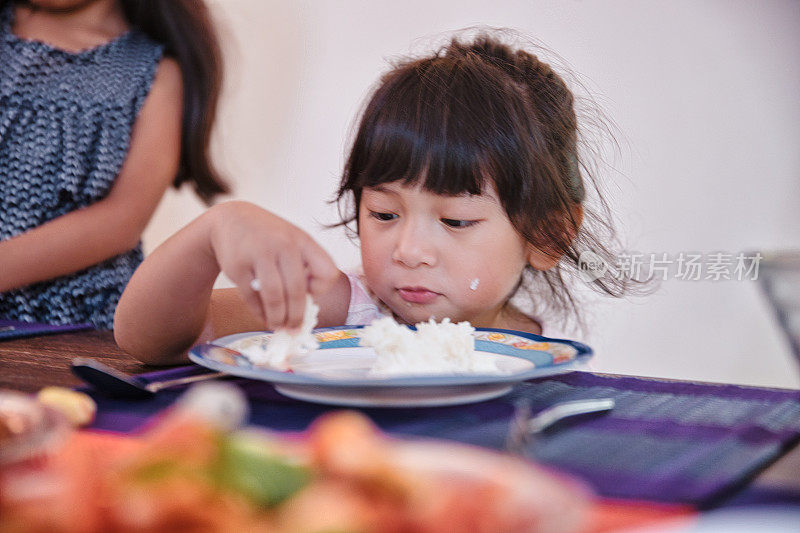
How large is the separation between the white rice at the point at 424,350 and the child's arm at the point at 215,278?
0.26 feet

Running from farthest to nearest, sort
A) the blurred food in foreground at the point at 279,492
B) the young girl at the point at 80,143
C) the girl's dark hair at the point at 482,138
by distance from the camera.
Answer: the young girl at the point at 80,143 → the girl's dark hair at the point at 482,138 → the blurred food in foreground at the point at 279,492

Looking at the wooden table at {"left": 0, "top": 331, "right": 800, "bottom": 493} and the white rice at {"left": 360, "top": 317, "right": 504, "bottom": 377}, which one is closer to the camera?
the wooden table at {"left": 0, "top": 331, "right": 800, "bottom": 493}

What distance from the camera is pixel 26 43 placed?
1663 millimetres

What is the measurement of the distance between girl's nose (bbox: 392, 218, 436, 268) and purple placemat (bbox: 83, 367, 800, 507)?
14.5 inches

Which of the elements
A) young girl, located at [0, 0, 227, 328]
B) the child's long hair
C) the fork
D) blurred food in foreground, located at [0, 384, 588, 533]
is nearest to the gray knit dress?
young girl, located at [0, 0, 227, 328]

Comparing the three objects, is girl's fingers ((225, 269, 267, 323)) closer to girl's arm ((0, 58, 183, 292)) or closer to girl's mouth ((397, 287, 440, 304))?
girl's mouth ((397, 287, 440, 304))

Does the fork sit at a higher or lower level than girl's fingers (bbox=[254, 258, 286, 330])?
lower

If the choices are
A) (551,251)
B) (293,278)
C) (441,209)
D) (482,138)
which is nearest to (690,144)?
(551,251)

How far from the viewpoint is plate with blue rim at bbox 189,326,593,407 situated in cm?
61

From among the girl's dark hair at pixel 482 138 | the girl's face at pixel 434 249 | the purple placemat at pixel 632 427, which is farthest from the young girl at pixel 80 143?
the purple placemat at pixel 632 427

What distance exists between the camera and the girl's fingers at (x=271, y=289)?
0.69 metres

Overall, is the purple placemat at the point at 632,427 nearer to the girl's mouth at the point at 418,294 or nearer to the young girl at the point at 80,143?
the girl's mouth at the point at 418,294

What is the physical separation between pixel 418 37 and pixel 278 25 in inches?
25.7

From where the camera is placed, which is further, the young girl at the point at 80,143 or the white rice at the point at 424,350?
the young girl at the point at 80,143
